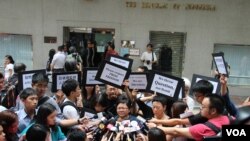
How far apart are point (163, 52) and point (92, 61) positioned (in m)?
2.83

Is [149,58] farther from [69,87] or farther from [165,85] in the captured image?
[69,87]

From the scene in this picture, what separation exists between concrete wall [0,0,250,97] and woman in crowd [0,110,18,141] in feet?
32.7

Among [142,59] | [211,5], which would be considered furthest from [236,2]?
[142,59]

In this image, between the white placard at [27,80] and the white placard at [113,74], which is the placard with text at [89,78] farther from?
the white placard at [27,80]

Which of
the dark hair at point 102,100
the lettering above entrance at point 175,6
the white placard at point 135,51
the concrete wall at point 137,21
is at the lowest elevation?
the dark hair at point 102,100

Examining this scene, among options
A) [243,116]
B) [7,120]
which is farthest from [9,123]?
[243,116]

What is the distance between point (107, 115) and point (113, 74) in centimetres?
70

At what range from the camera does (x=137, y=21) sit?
42.8ft

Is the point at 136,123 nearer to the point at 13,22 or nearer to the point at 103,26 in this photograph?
the point at 103,26

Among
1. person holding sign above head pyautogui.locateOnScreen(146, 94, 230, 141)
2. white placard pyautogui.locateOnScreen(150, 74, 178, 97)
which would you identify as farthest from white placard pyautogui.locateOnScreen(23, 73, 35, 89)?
person holding sign above head pyautogui.locateOnScreen(146, 94, 230, 141)

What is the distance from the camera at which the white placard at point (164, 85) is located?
14.5 feet

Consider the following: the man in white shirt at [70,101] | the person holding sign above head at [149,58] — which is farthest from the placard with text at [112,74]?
the person holding sign above head at [149,58]

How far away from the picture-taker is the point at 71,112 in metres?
4.20

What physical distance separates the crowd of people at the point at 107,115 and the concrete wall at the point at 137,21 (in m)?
7.78
